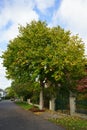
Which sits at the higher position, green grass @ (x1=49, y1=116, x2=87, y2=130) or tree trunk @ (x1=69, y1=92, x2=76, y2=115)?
tree trunk @ (x1=69, y1=92, x2=76, y2=115)

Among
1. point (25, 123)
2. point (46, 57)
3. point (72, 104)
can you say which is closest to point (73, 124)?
point (25, 123)

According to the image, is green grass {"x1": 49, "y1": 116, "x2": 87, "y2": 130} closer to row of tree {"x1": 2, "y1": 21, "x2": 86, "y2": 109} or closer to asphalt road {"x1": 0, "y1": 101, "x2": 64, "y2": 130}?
asphalt road {"x1": 0, "y1": 101, "x2": 64, "y2": 130}

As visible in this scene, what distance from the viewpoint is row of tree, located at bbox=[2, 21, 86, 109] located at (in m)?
36.6

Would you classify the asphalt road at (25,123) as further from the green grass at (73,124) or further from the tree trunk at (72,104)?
the tree trunk at (72,104)

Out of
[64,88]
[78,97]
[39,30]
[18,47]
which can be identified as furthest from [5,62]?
[78,97]

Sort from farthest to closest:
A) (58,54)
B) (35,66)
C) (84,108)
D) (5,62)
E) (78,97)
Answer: (5,62)
(35,66)
(58,54)
(78,97)
(84,108)

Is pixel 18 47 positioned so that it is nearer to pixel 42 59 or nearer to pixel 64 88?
pixel 42 59

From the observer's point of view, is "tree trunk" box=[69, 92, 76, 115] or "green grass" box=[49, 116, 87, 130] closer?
"green grass" box=[49, 116, 87, 130]

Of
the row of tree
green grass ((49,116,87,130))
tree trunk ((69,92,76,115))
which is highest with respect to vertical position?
the row of tree

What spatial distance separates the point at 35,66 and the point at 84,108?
13.5 meters

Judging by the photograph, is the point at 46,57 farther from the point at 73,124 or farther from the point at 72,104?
the point at 73,124

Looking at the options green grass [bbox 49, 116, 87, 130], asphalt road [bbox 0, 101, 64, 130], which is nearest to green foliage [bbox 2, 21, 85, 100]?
asphalt road [bbox 0, 101, 64, 130]

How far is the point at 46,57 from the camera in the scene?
121 feet

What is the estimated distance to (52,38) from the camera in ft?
128
